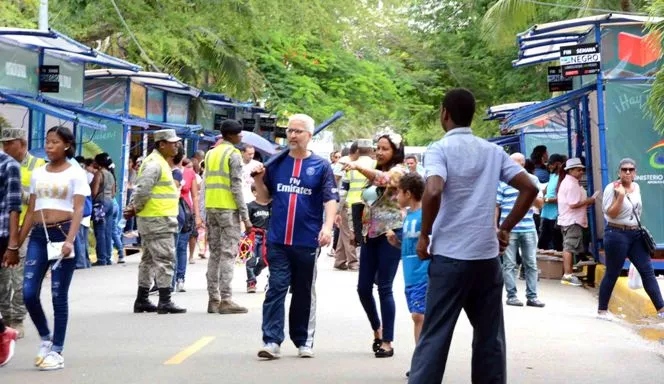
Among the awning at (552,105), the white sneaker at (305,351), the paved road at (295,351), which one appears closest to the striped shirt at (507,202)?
the paved road at (295,351)

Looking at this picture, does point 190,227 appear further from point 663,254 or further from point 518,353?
point 663,254

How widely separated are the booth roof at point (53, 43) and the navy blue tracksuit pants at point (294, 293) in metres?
8.18

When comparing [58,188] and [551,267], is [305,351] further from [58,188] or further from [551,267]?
[551,267]

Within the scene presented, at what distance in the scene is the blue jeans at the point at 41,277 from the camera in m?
9.40

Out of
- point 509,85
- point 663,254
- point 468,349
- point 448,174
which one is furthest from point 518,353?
point 509,85

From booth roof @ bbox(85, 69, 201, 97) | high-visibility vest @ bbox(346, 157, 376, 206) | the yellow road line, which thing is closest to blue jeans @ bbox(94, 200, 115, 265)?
booth roof @ bbox(85, 69, 201, 97)

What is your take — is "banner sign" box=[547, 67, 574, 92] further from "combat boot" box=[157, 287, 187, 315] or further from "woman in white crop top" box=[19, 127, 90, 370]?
"woman in white crop top" box=[19, 127, 90, 370]

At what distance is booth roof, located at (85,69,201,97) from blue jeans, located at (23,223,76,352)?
15.5 metres

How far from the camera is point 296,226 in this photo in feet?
33.2

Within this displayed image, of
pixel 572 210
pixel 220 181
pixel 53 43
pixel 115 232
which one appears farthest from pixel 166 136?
pixel 115 232

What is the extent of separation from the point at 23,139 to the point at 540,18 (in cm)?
2268

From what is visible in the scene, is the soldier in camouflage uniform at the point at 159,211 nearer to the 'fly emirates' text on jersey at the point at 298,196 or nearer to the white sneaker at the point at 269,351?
the 'fly emirates' text on jersey at the point at 298,196

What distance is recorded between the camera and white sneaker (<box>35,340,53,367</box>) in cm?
951

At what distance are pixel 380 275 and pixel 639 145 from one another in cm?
966
